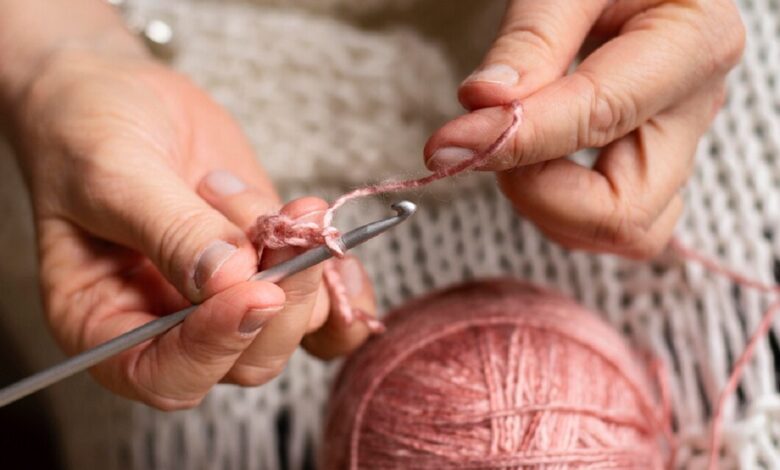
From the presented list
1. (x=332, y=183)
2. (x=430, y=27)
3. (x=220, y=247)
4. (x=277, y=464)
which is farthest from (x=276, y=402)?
(x=430, y=27)

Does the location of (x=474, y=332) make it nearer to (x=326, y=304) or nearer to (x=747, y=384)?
(x=326, y=304)

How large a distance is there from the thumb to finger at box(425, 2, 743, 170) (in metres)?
0.13

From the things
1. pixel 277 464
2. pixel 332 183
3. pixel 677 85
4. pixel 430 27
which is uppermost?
pixel 430 27

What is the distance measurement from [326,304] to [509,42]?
211 mm

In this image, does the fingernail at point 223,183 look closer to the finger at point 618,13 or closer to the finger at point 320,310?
the finger at point 320,310

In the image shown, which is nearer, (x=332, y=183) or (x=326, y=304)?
(x=326, y=304)

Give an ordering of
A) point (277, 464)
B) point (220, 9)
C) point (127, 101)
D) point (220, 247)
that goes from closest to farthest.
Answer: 1. point (220, 247)
2. point (127, 101)
3. point (277, 464)
4. point (220, 9)

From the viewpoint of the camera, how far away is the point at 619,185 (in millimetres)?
554

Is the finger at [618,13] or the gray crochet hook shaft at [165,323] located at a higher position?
the finger at [618,13]

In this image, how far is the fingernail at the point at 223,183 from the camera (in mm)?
559

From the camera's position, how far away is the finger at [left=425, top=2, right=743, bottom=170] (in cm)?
46

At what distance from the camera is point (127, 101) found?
589 mm

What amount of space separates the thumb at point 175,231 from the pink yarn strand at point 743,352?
410 mm

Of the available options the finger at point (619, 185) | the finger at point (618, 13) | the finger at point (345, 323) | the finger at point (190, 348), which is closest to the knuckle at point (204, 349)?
the finger at point (190, 348)
